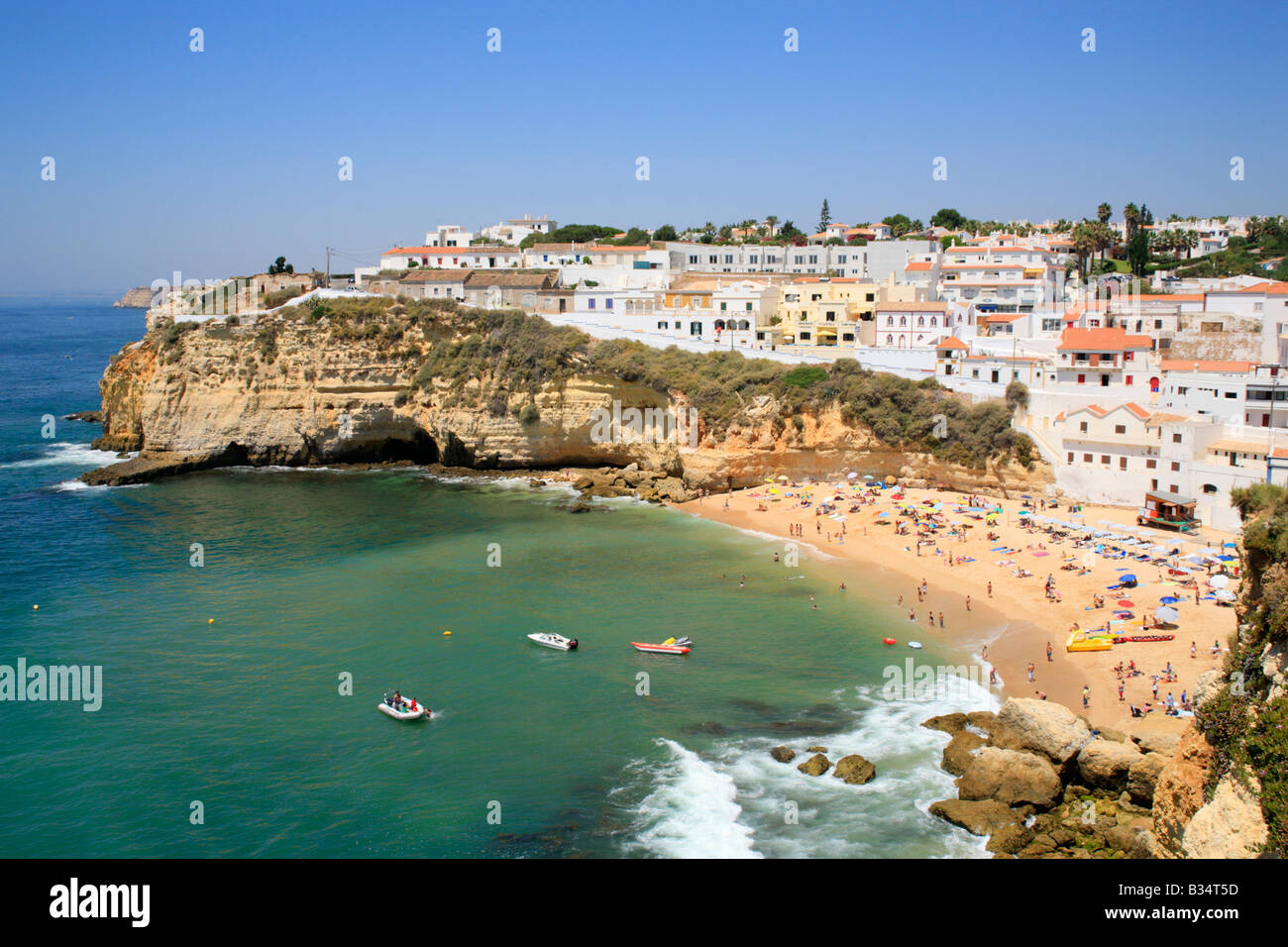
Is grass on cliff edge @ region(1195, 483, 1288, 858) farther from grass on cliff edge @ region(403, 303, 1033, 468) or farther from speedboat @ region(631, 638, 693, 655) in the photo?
grass on cliff edge @ region(403, 303, 1033, 468)

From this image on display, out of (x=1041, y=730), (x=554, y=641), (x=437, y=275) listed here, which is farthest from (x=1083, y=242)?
(x=554, y=641)

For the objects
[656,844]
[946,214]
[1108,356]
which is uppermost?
[946,214]

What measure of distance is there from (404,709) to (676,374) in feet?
105

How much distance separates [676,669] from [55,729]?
59.0 ft

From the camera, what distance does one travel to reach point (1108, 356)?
4656cm

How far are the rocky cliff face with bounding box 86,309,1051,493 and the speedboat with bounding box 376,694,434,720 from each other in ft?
91.2

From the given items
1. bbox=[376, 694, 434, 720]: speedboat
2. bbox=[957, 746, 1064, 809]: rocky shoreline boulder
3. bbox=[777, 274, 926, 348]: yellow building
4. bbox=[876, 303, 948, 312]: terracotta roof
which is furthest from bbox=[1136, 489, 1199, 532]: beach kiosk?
bbox=[376, 694, 434, 720]: speedboat

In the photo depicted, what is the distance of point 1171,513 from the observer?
3916 centimetres

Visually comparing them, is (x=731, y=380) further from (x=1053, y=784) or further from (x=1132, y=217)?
(x=1132, y=217)

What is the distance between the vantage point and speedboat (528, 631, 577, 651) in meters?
30.2

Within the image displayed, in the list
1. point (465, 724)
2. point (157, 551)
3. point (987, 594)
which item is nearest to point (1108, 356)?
point (987, 594)

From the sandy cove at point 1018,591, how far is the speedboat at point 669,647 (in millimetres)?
7105

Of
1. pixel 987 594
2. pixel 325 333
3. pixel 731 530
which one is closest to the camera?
pixel 987 594

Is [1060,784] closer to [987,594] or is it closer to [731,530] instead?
[987,594]
